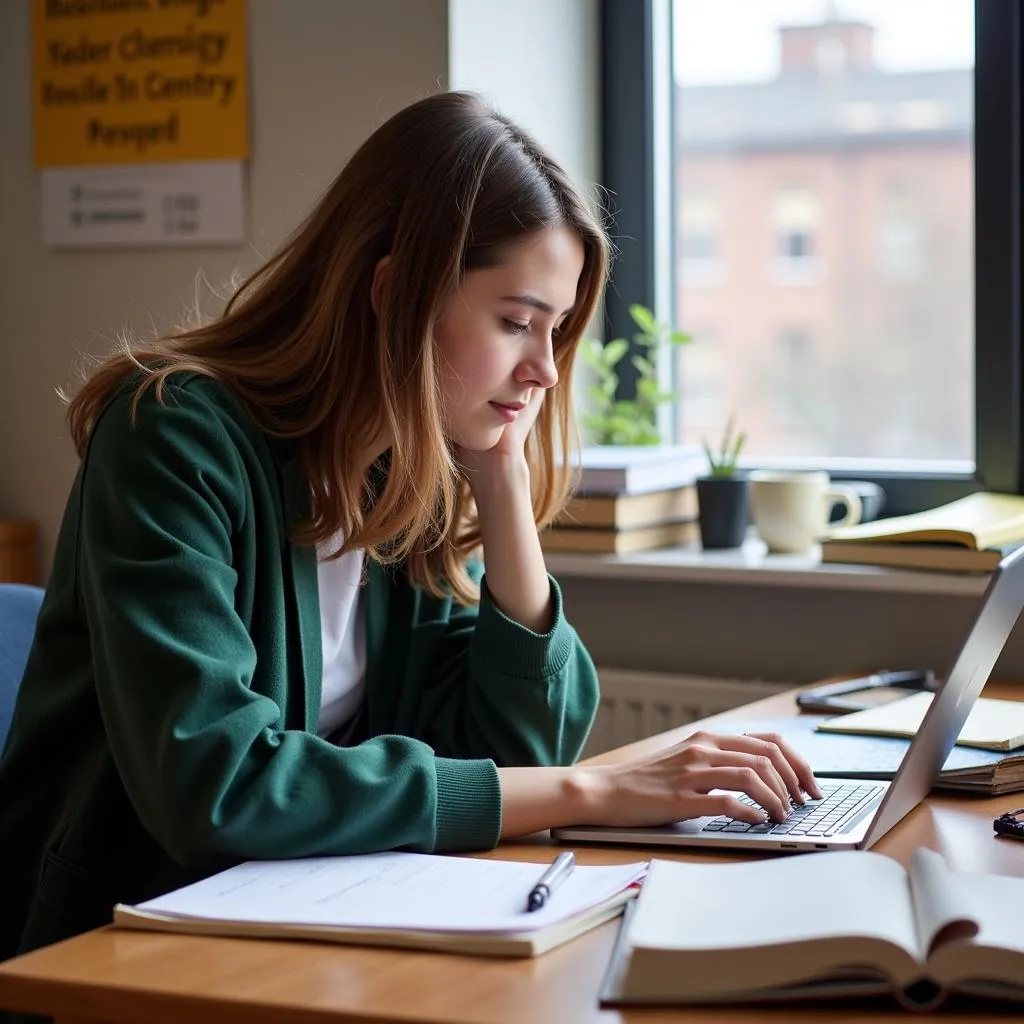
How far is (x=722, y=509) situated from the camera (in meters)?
2.13

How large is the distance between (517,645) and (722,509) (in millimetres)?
750

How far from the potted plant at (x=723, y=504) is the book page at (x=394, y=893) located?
1103 millimetres

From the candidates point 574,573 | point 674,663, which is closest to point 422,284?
point 574,573

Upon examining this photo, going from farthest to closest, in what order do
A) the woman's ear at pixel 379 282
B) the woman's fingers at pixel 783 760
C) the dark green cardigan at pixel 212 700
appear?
1. the woman's ear at pixel 379 282
2. the woman's fingers at pixel 783 760
3. the dark green cardigan at pixel 212 700

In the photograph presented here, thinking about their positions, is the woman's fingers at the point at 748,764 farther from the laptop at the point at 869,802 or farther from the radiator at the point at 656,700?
the radiator at the point at 656,700

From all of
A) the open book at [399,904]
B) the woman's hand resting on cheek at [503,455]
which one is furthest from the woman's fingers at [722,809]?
the woman's hand resting on cheek at [503,455]

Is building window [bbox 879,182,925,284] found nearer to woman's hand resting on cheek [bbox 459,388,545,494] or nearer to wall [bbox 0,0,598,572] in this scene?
wall [bbox 0,0,598,572]

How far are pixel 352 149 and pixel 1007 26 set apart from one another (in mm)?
883

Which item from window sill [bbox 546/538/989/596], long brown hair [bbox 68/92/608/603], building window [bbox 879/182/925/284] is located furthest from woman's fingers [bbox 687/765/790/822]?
building window [bbox 879/182/925/284]

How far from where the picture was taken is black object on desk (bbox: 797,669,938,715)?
5.36 ft

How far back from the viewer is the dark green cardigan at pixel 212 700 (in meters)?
1.08

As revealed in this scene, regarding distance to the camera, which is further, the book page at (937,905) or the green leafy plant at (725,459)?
the green leafy plant at (725,459)

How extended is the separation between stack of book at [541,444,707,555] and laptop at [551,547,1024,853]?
83 centimetres

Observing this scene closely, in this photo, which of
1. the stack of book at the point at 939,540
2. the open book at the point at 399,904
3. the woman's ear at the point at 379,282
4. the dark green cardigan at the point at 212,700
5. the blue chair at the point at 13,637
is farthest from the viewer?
the stack of book at the point at 939,540
